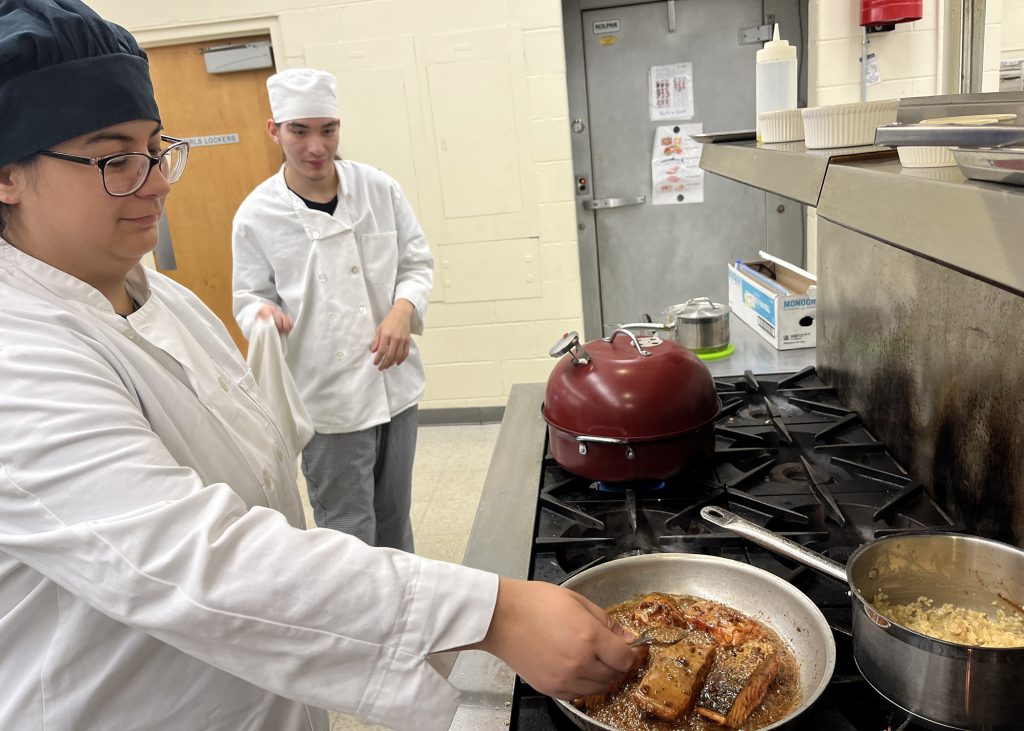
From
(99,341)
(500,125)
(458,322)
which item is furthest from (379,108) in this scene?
(99,341)

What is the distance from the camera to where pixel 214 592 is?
0.70 m

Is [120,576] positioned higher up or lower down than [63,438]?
lower down

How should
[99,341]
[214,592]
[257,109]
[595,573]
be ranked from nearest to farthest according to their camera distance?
[214,592]
[99,341]
[595,573]
[257,109]

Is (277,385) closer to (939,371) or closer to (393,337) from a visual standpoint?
(393,337)

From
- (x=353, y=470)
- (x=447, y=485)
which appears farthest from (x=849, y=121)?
(x=447, y=485)

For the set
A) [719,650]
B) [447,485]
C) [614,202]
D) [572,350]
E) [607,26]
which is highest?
[607,26]

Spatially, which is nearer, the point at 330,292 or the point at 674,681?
the point at 674,681

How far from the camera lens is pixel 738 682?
89cm

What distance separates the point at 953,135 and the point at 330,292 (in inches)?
77.7

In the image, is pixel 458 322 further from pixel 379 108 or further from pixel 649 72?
pixel 649 72

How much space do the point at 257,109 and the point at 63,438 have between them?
359 centimetres

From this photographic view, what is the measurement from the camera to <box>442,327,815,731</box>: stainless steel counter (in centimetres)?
88

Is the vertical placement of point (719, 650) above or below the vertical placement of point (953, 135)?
below

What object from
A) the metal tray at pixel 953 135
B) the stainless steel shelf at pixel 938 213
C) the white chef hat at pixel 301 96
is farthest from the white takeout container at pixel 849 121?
the white chef hat at pixel 301 96
